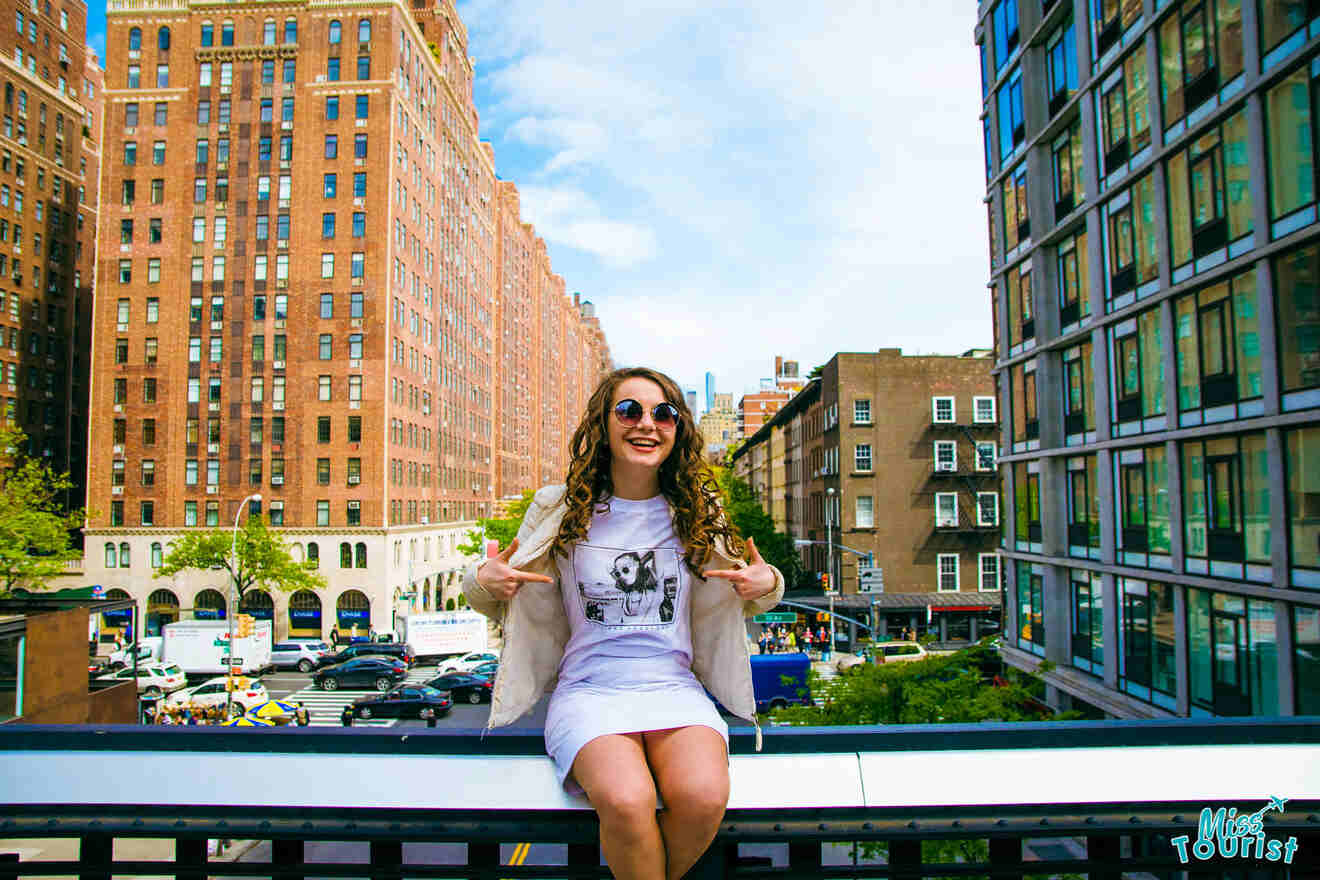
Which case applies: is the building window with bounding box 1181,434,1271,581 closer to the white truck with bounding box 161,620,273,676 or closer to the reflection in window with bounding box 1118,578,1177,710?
the reflection in window with bounding box 1118,578,1177,710

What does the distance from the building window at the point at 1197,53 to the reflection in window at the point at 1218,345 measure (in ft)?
13.8

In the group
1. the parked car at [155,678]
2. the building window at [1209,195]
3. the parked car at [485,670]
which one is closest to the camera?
the building window at [1209,195]

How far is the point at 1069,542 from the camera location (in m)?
24.9

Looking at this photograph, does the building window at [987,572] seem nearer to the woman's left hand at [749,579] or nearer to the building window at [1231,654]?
the building window at [1231,654]

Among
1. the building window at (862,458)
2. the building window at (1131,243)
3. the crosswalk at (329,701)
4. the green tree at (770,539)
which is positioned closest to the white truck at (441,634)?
the crosswalk at (329,701)

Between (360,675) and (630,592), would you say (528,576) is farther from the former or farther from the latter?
(360,675)

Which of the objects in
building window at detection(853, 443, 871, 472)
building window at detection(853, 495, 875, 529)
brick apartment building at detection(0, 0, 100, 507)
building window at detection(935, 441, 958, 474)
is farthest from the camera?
brick apartment building at detection(0, 0, 100, 507)

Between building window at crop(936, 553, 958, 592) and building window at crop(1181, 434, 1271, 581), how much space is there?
104ft

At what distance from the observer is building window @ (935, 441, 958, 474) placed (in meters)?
50.2

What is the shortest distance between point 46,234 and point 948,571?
77.7 m

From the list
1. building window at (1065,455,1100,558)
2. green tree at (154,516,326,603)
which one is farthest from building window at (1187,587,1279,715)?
green tree at (154,516,326,603)

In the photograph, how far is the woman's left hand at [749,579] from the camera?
10.7 ft

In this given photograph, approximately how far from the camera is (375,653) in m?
43.3

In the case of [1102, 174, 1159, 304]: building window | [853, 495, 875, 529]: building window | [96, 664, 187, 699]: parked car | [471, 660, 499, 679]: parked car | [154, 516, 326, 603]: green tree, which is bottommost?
[471, 660, 499, 679]: parked car
